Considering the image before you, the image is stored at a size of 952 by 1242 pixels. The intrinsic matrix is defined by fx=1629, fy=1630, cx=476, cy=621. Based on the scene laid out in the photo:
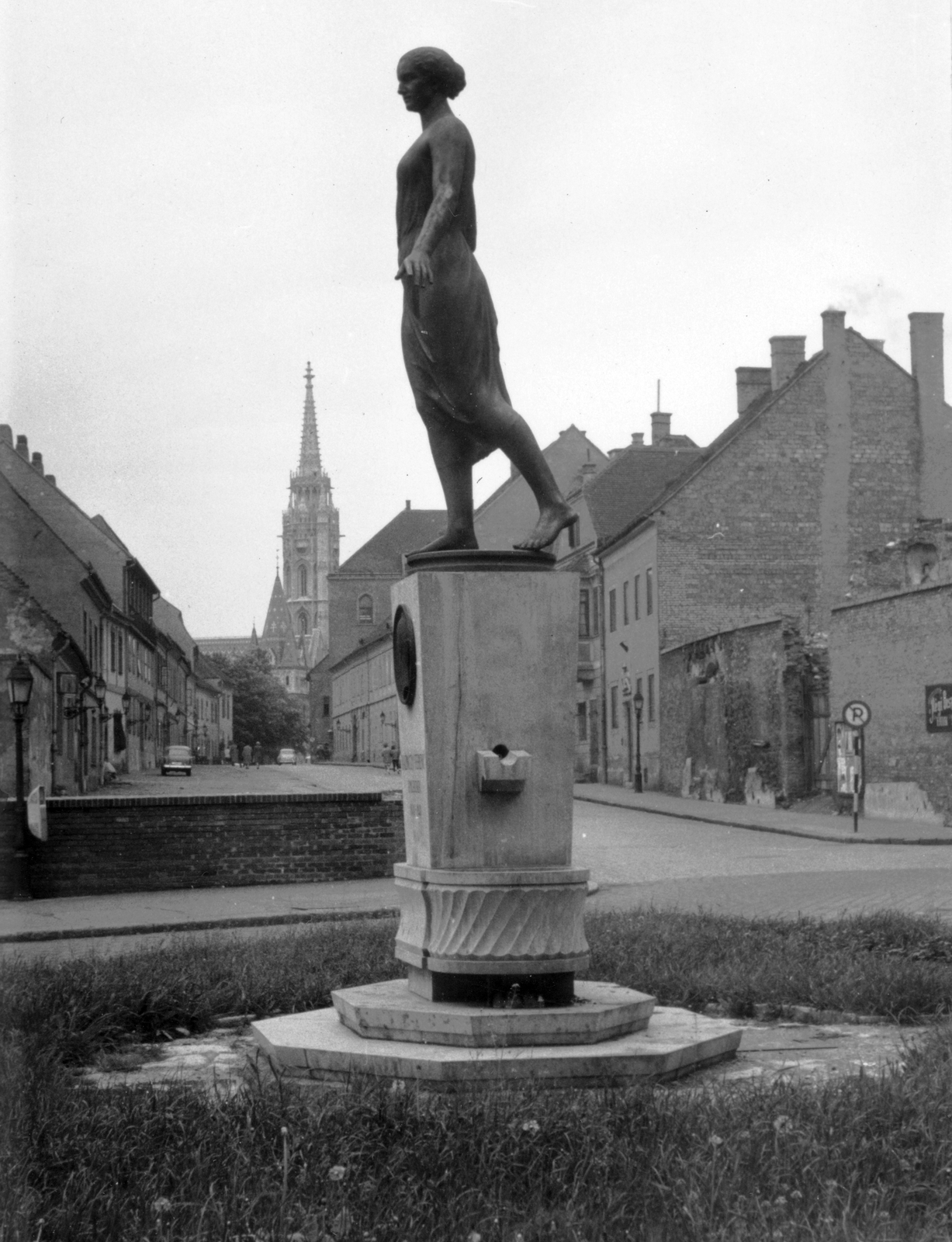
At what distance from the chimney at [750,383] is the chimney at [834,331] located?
4.94 metres

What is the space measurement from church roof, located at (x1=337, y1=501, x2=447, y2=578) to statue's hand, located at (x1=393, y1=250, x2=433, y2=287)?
310 ft

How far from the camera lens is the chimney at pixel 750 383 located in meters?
49.9

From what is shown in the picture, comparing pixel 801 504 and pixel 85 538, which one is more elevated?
pixel 85 538

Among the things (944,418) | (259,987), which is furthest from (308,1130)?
(944,418)

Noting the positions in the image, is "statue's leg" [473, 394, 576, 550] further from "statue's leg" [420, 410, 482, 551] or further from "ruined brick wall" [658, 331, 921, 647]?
"ruined brick wall" [658, 331, 921, 647]

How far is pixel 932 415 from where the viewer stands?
45.2 metres

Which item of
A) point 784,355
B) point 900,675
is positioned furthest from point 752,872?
point 784,355

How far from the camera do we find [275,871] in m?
19.6

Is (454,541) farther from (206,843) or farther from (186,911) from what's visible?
(206,843)

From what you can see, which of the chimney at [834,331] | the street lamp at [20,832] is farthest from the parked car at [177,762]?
the street lamp at [20,832]

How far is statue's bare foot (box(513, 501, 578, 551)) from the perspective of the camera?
24.1 feet

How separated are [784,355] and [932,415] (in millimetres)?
5007

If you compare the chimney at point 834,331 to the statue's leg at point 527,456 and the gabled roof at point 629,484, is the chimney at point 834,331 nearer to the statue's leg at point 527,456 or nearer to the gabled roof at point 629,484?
the gabled roof at point 629,484

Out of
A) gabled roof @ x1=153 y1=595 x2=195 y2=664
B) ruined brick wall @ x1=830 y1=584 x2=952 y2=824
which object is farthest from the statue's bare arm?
gabled roof @ x1=153 y1=595 x2=195 y2=664
